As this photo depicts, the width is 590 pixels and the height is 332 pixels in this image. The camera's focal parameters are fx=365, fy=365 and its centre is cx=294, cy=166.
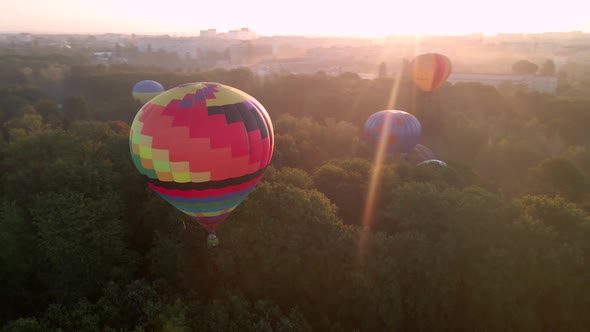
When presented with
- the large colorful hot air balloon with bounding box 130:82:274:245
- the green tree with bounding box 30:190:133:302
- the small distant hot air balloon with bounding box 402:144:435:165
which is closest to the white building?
the small distant hot air balloon with bounding box 402:144:435:165

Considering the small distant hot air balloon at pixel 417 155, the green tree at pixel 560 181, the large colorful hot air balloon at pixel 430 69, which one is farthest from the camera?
the large colorful hot air balloon at pixel 430 69

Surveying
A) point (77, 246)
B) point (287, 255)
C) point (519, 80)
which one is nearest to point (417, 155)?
point (287, 255)

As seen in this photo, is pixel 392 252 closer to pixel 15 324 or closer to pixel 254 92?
pixel 15 324

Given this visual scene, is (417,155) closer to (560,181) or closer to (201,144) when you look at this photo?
(560,181)

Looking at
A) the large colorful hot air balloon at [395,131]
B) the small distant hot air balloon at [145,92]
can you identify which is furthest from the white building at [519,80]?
the small distant hot air balloon at [145,92]

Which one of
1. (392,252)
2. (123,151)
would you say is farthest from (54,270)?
(392,252)

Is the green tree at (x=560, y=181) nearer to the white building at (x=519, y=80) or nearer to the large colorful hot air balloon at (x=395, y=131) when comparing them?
the large colorful hot air balloon at (x=395, y=131)
